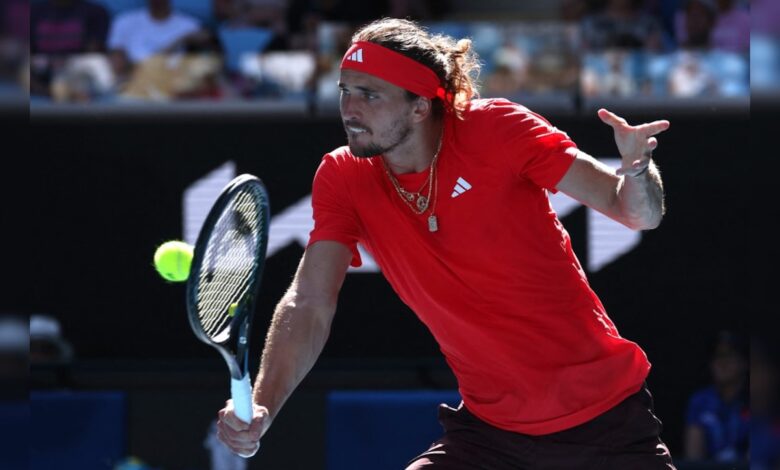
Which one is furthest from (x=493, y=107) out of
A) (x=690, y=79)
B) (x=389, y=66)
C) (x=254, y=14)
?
(x=254, y=14)

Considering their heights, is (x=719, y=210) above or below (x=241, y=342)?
below

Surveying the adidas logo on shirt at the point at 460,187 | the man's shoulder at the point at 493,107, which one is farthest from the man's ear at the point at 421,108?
the adidas logo on shirt at the point at 460,187

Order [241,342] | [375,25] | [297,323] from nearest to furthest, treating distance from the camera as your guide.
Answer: [241,342] < [297,323] < [375,25]

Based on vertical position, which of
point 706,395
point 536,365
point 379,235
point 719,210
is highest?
point 379,235

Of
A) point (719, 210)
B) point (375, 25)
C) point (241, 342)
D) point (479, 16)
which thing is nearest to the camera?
point (241, 342)

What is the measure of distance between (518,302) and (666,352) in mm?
3222

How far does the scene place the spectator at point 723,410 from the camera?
Answer: 21.2 feet

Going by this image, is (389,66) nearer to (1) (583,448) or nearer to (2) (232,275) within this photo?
(2) (232,275)

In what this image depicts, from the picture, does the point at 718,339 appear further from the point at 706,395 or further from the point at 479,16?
the point at 479,16

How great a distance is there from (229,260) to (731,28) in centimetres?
440

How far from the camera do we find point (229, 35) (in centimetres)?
735

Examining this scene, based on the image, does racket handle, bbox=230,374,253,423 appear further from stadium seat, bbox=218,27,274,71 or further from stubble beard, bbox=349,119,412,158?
stadium seat, bbox=218,27,274,71

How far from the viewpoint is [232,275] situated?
138 inches

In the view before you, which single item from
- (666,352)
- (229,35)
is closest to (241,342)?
(666,352)
